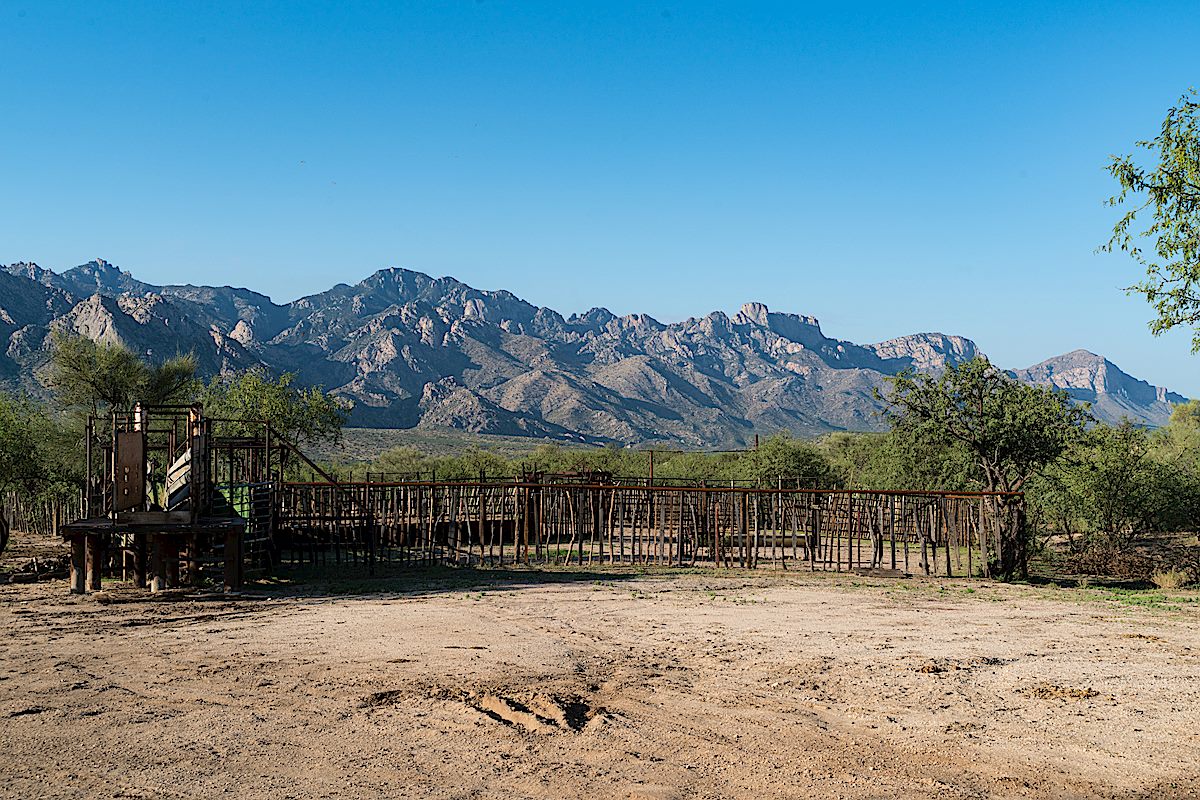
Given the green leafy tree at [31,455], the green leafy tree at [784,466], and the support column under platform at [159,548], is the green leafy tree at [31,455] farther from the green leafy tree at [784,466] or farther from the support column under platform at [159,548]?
the green leafy tree at [784,466]

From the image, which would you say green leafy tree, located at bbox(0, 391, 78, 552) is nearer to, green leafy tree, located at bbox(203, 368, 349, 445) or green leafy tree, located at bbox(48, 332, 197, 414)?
green leafy tree, located at bbox(48, 332, 197, 414)

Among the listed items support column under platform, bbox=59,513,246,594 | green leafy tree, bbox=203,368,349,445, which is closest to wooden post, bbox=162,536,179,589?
support column under platform, bbox=59,513,246,594

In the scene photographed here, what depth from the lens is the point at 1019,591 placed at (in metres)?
19.8

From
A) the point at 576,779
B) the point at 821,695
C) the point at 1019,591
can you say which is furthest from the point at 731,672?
the point at 1019,591

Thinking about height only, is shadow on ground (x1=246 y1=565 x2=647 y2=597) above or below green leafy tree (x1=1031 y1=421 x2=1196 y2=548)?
below

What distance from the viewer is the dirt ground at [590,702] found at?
721 centimetres

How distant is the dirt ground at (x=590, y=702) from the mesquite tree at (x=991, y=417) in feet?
30.1

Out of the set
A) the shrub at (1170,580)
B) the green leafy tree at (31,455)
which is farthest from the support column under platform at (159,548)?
the shrub at (1170,580)

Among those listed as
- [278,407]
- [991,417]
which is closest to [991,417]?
[991,417]

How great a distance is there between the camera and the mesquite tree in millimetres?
24578

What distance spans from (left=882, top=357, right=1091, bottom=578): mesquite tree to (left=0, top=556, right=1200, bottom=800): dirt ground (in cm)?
919

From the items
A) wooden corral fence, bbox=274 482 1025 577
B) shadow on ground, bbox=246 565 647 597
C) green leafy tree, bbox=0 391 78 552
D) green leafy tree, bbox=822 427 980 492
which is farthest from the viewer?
green leafy tree, bbox=0 391 78 552

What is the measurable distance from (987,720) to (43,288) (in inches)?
7065

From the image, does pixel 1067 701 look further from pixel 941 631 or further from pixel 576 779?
pixel 576 779
